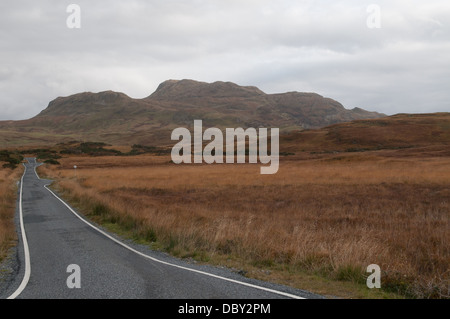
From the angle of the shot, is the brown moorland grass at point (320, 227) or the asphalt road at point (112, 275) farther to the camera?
the brown moorland grass at point (320, 227)

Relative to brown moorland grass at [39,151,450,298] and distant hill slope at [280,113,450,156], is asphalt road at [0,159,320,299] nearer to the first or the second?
brown moorland grass at [39,151,450,298]

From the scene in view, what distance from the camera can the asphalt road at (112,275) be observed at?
7512 mm

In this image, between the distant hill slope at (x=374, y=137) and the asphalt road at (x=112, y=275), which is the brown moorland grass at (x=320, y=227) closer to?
the asphalt road at (x=112, y=275)

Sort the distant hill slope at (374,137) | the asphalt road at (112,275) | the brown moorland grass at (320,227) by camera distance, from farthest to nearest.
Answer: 1. the distant hill slope at (374,137)
2. the brown moorland grass at (320,227)
3. the asphalt road at (112,275)

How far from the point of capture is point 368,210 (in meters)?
18.3

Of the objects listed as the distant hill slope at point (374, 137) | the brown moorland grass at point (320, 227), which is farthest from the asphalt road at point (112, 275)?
the distant hill slope at point (374, 137)

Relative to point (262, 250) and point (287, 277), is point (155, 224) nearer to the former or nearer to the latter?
point (262, 250)

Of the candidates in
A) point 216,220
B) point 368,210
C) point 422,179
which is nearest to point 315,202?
point 368,210

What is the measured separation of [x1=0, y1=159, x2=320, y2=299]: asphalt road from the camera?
751 cm

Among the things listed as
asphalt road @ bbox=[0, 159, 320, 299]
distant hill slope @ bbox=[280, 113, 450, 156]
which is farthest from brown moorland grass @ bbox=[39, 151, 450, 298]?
distant hill slope @ bbox=[280, 113, 450, 156]

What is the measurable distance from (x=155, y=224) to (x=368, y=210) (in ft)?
35.9

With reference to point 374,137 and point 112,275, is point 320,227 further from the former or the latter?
point 374,137

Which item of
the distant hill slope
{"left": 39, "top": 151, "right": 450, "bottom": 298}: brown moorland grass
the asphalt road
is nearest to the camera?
the asphalt road
